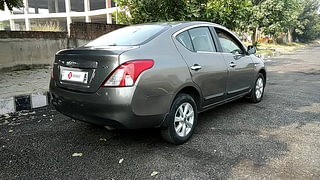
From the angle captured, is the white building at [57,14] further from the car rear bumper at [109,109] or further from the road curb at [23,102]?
the car rear bumper at [109,109]

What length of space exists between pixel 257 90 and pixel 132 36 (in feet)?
9.80

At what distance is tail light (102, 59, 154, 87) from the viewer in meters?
2.52

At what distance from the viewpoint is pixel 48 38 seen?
8.45m

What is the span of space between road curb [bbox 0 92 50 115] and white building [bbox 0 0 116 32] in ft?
78.9

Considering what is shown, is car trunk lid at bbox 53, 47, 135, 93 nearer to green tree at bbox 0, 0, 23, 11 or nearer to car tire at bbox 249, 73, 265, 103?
car tire at bbox 249, 73, 265, 103

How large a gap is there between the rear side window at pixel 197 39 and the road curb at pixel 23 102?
10.1 ft

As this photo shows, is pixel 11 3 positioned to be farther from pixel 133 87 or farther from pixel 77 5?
pixel 77 5

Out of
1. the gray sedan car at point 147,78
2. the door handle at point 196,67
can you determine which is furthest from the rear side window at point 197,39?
the door handle at point 196,67

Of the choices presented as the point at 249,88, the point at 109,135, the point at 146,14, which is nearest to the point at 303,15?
the point at 146,14

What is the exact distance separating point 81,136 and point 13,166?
922 mm

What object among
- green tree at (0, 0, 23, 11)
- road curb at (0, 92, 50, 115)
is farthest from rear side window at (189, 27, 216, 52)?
green tree at (0, 0, 23, 11)

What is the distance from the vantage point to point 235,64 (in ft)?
13.3

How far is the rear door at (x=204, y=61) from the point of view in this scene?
3170 millimetres

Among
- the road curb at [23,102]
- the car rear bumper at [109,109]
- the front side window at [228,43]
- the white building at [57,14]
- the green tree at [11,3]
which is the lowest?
the road curb at [23,102]
